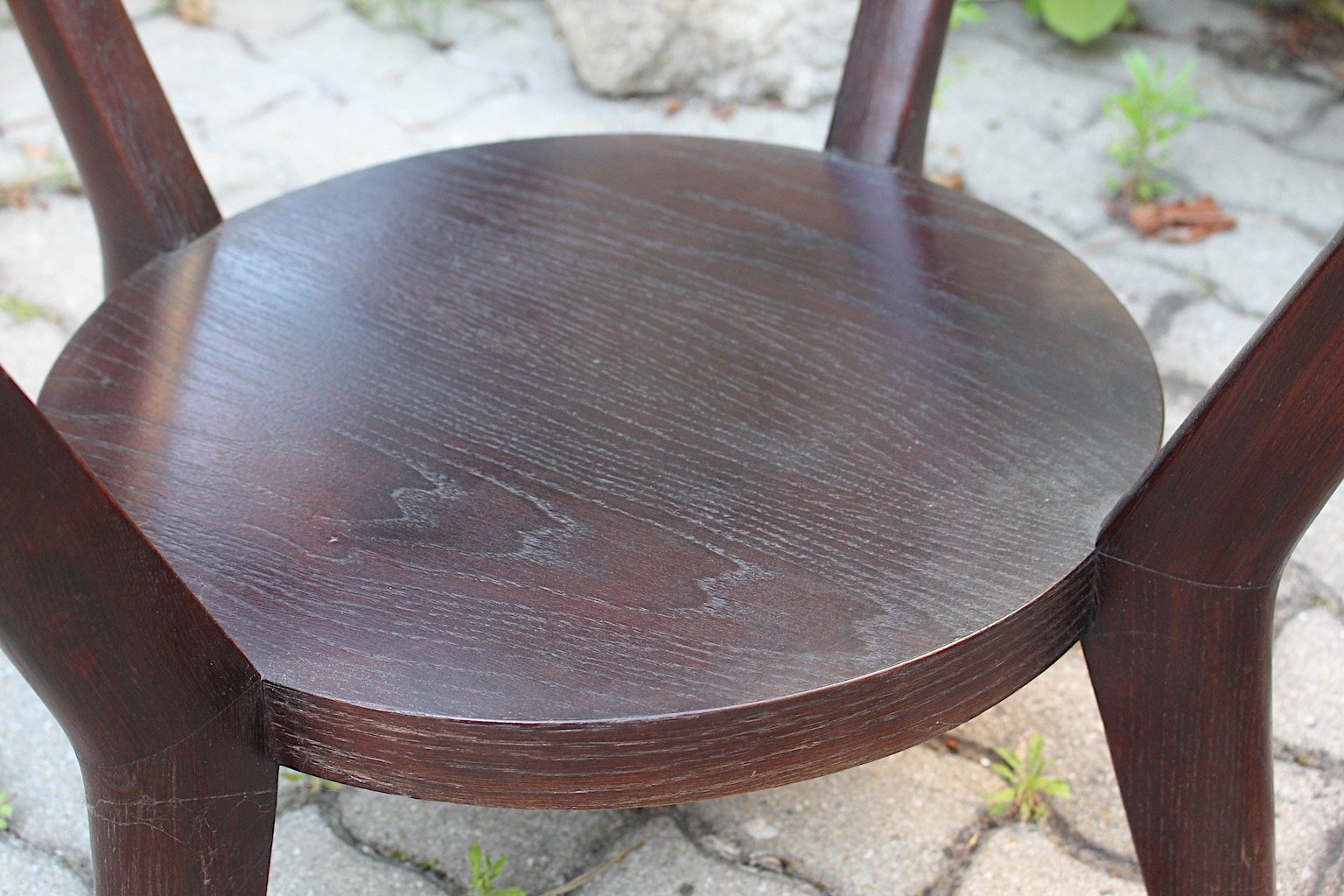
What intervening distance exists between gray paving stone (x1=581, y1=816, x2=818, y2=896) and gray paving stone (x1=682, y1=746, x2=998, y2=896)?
0.06ft

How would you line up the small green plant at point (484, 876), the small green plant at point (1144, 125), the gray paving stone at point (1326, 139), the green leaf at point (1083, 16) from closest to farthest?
the small green plant at point (484, 876) < the small green plant at point (1144, 125) < the gray paving stone at point (1326, 139) < the green leaf at point (1083, 16)

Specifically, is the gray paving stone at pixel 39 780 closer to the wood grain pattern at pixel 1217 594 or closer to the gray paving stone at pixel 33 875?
the gray paving stone at pixel 33 875

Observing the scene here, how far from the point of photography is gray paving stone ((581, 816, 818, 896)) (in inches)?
40.2

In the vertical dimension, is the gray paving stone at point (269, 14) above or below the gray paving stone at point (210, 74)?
above

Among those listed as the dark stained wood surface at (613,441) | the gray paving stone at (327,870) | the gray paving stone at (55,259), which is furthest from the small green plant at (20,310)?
the gray paving stone at (327,870)

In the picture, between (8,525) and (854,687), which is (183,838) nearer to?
(8,525)

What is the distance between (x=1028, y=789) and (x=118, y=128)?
3.04ft

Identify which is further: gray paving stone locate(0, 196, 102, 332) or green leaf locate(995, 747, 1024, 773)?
gray paving stone locate(0, 196, 102, 332)

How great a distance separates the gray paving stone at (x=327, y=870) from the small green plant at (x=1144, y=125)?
1562 mm

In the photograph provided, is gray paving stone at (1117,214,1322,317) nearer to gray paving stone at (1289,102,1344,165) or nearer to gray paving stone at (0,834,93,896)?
gray paving stone at (1289,102,1344,165)

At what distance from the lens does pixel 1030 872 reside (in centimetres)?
104

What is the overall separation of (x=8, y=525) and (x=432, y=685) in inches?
8.3

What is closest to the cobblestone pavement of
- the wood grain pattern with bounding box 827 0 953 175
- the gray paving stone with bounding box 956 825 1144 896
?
the gray paving stone with bounding box 956 825 1144 896

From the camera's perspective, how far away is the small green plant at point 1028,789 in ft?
3.58
